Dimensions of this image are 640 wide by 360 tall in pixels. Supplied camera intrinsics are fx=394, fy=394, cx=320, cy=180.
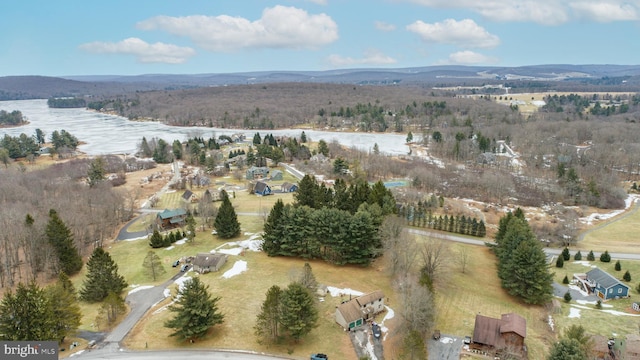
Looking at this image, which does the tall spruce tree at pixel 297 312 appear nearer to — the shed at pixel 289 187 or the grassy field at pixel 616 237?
the grassy field at pixel 616 237

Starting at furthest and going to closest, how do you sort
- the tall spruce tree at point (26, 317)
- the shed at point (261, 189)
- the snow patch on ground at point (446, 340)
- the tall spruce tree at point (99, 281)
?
1. the shed at point (261, 189)
2. the tall spruce tree at point (99, 281)
3. the snow patch on ground at point (446, 340)
4. the tall spruce tree at point (26, 317)

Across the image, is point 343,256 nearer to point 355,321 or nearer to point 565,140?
point 355,321

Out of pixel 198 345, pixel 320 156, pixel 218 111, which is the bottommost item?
pixel 198 345

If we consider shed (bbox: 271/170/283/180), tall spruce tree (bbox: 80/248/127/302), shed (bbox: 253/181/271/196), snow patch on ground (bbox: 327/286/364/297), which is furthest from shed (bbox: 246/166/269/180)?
snow patch on ground (bbox: 327/286/364/297)

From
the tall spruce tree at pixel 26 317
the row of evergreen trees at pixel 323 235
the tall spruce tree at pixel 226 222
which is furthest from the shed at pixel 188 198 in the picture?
the tall spruce tree at pixel 26 317

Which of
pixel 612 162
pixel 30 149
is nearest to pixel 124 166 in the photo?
pixel 30 149
